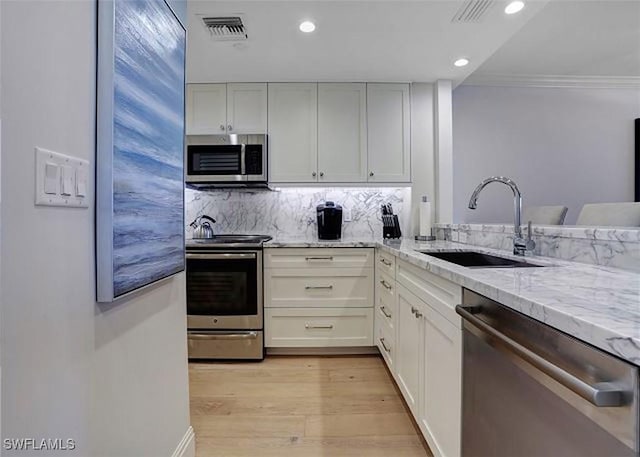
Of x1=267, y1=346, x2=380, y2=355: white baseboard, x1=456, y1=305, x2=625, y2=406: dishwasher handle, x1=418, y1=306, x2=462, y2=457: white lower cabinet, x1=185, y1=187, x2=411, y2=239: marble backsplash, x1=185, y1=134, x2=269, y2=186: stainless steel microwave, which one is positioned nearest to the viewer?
x1=456, y1=305, x2=625, y2=406: dishwasher handle

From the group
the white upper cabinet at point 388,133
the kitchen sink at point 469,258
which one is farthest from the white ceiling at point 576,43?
the kitchen sink at point 469,258

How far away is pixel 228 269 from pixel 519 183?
3.11 metres

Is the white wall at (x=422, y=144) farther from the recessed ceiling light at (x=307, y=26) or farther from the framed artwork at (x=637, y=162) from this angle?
the framed artwork at (x=637, y=162)

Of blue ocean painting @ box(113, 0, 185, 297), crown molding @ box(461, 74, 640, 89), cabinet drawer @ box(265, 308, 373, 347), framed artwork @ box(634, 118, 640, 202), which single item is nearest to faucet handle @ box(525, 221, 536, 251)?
cabinet drawer @ box(265, 308, 373, 347)

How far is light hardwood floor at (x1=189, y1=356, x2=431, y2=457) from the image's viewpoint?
157 centimetres

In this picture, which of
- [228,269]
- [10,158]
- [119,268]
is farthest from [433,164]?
[10,158]

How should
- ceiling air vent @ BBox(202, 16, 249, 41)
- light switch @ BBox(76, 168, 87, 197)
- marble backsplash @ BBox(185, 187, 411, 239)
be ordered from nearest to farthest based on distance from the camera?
light switch @ BBox(76, 168, 87, 197) → ceiling air vent @ BBox(202, 16, 249, 41) → marble backsplash @ BBox(185, 187, 411, 239)

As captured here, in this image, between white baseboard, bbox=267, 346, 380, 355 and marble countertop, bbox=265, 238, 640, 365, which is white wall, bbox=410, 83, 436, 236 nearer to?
white baseboard, bbox=267, 346, 380, 355

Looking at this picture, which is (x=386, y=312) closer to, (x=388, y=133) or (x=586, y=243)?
(x=586, y=243)

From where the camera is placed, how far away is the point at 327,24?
81.4 inches

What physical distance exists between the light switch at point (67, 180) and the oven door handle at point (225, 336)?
77.1 inches

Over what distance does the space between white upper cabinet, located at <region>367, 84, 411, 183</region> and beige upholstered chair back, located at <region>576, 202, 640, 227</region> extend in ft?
4.34

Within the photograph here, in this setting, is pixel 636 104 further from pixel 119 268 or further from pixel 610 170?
pixel 119 268

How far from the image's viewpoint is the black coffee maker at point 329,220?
2.92m
